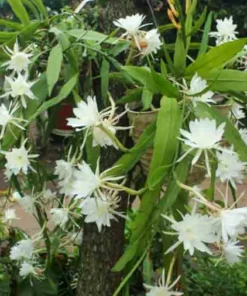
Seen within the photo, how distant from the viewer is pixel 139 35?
1.46 meters

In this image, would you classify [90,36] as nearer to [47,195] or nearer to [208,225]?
[47,195]

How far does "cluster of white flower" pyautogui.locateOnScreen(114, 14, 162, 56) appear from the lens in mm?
1425

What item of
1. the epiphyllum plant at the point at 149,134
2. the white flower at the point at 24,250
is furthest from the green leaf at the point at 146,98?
the white flower at the point at 24,250

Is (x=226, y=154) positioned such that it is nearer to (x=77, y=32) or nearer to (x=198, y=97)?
(x=198, y=97)

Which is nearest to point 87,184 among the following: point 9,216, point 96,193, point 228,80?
point 96,193

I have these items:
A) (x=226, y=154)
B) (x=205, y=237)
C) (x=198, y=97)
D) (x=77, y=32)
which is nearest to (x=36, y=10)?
(x=77, y=32)

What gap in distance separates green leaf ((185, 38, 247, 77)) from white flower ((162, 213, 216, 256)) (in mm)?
318

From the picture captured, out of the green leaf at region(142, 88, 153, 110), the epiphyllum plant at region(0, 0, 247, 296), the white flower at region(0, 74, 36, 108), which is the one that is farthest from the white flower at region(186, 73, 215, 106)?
the white flower at region(0, 74, 36, 108)

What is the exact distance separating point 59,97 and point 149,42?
25 cm

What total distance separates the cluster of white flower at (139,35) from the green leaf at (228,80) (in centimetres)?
22

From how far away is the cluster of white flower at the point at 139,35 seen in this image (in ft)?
4.67

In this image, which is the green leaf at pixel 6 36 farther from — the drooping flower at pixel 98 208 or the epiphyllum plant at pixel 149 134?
the drooping flower at pixel 98 208

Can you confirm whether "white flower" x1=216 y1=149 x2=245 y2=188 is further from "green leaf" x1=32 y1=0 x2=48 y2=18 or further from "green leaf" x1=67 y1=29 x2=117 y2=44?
"green leaf" x1=32 y1=0 x2=48 y2=18

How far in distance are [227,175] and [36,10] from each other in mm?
664
